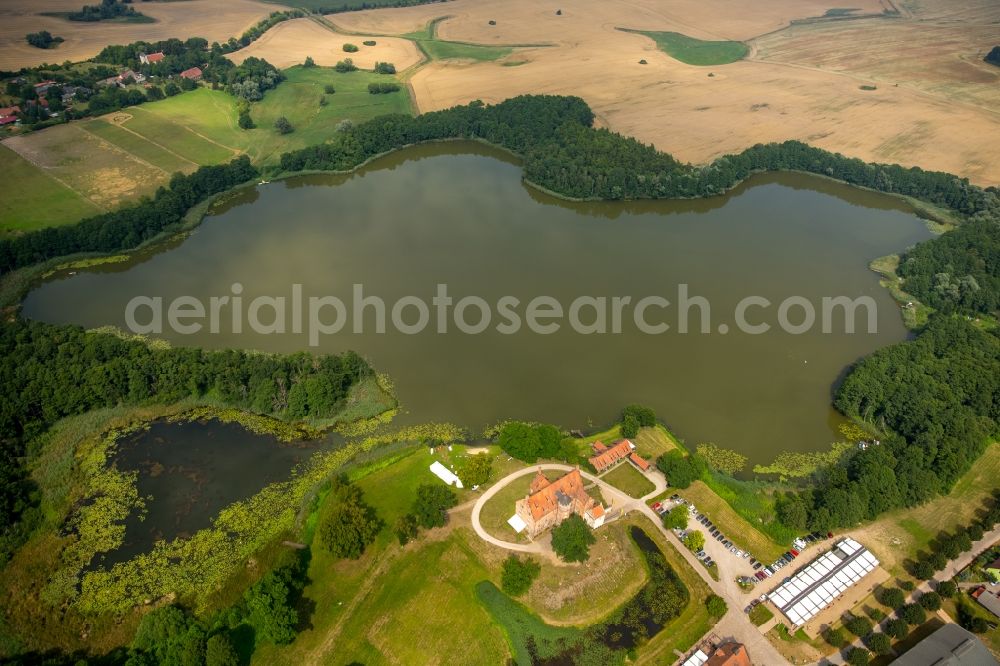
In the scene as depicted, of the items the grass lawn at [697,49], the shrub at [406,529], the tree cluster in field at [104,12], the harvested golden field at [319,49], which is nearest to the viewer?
the shrub at [406,529]

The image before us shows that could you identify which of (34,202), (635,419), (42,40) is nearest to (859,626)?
(635,419)

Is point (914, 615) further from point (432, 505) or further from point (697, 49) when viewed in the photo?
point (697, 49)

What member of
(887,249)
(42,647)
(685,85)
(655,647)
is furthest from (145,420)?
(685,85)

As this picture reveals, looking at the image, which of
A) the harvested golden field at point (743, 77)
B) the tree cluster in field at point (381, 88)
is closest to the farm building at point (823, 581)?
the harvested golden field at point (743, 77)

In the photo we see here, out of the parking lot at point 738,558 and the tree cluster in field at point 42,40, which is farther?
the tree cluster in field at point 42,40

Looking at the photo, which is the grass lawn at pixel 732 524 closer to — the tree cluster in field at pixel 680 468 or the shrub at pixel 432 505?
the tree cluster in field at pixel 680 468

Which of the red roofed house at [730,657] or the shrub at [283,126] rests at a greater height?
the shrub at [283,126]

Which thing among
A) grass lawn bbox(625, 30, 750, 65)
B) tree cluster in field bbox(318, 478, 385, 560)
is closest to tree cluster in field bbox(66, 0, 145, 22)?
grass lawn bbox(625, 30, 750, 65)
